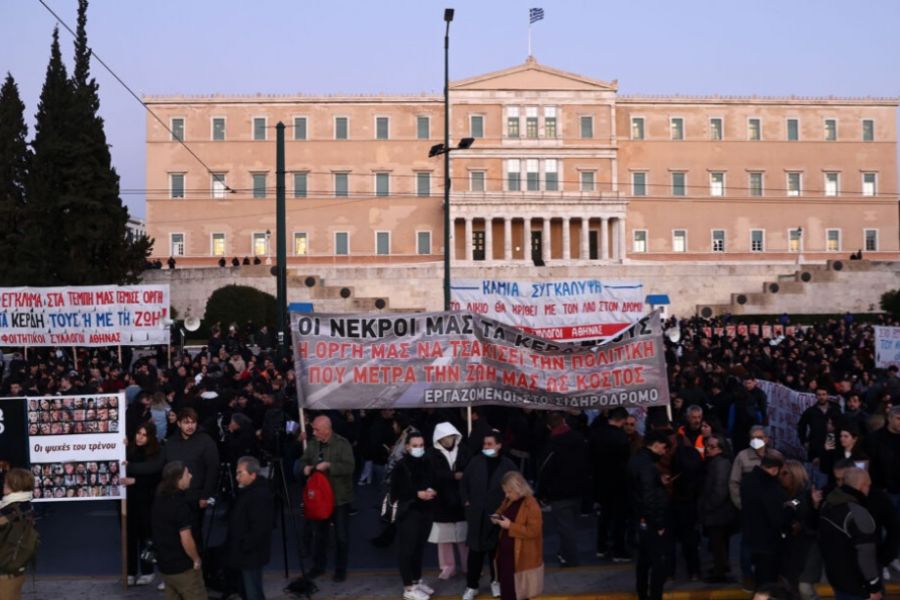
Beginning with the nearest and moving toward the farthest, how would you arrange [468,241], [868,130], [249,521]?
1. [249,521]
2. [468,241]
3. [868,130]

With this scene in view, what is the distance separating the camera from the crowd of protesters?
7160mm

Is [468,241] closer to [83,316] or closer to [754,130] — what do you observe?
[754,130]

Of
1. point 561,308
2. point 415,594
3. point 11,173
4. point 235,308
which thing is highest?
point 11,173

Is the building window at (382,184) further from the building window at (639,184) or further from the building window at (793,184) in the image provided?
the building window at (793,184)

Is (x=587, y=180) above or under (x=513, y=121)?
under

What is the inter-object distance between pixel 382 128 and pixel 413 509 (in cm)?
5089

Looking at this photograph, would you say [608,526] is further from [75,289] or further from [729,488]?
[75,289]

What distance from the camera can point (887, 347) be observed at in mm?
17969

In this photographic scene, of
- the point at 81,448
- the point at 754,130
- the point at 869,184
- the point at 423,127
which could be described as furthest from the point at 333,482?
the point at 869,184

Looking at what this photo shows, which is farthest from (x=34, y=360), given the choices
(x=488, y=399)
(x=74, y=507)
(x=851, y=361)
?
(x=851, y=361)

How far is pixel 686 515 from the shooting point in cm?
898

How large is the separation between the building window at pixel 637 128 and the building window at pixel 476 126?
8901 millimetres

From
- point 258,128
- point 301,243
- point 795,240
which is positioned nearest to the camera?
point 258,128

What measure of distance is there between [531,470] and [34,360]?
1339 cm
